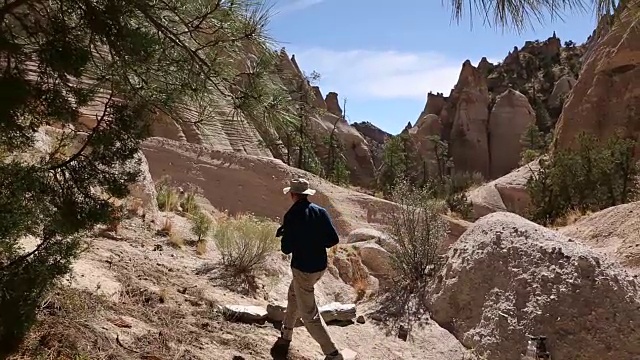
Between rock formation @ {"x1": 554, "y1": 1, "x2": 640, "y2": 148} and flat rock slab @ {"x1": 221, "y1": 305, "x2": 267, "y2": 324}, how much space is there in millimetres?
29717

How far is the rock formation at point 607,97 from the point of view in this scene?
33719 millimetres

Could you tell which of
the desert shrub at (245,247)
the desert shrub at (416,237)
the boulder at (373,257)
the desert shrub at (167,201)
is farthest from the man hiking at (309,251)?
the desert shrub at (167,201)

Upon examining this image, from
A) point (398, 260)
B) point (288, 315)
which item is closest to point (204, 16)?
point (288, 315)

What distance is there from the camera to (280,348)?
5.79m

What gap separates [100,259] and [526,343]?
184 inches

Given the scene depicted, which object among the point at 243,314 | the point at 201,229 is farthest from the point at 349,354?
the point at 201,229

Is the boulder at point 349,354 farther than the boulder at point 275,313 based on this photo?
No

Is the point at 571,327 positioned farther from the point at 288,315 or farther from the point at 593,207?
the point at 593,207

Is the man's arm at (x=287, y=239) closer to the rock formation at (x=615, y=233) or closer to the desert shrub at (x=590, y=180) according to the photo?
the rock formation at (x=615, y=233)

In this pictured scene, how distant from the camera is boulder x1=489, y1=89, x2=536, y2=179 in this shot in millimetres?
58875

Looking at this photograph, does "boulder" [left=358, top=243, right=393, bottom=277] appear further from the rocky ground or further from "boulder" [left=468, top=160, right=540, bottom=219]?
"boulder" [left=468, top=160, right=540, bottom=219]

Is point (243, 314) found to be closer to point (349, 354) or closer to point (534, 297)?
point (349, 354)

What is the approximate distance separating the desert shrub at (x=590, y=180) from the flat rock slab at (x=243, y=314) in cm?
1689

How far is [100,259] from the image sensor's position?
7.00 m
